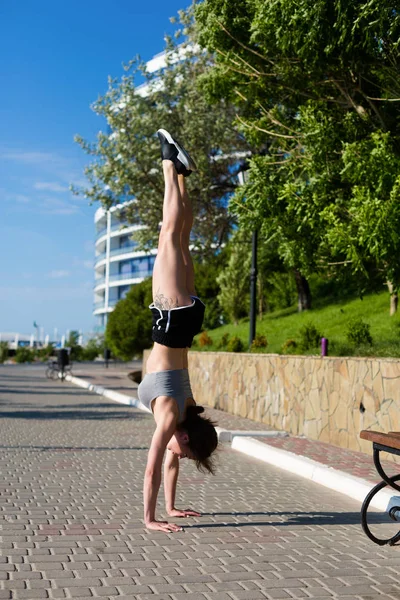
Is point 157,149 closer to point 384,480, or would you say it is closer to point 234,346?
point 234,346

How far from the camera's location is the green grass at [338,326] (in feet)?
50.9

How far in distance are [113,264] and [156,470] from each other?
3567 inches

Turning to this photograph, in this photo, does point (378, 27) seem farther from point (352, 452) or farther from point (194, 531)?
point (194, 531)

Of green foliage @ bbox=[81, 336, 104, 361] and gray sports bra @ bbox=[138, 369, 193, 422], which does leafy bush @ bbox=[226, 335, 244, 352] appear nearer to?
gray sports bra @ bbox=[138, 369, 193, 422]

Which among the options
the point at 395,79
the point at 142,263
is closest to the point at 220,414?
the point at 395,79

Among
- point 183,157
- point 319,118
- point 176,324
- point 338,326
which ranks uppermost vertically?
point 319,118

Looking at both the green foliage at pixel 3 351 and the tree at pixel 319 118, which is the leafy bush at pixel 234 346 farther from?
the green foliage at pixel 3 351

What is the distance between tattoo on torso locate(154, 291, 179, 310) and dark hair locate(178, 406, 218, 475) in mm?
808

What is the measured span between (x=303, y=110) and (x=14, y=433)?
7.42 meters

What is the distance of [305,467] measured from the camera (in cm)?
993

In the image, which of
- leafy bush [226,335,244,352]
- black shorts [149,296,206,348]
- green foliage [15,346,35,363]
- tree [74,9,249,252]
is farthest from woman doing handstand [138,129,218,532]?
green foliage [15,346,35,363]

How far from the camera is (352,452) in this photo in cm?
1177

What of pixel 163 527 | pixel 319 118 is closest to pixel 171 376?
pixel 163 527

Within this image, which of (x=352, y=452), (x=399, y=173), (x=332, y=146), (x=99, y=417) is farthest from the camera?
(x=99, y=417)
